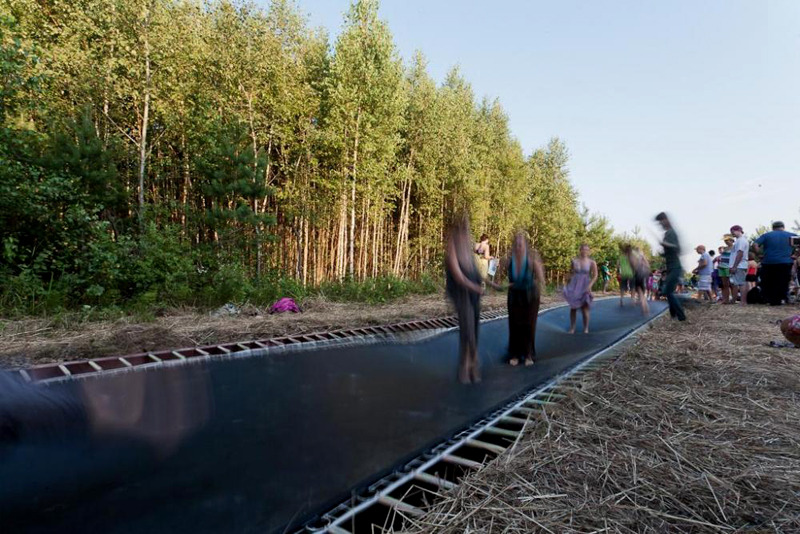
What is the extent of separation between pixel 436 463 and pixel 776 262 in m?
8.71

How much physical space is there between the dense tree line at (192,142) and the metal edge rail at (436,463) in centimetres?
228

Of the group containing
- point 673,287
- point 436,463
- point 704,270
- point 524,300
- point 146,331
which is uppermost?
point 704,270

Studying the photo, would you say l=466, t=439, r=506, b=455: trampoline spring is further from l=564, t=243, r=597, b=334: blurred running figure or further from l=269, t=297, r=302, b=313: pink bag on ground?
l=269, t=297, r=302, b=313: pink bag on ground

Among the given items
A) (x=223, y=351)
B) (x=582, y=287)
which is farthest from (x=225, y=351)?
(x=582, y=287)

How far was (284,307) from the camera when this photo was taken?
655 centimetres

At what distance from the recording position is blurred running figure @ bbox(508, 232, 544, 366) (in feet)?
13.3

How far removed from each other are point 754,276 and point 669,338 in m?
6.68

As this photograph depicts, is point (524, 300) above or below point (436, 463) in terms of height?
above

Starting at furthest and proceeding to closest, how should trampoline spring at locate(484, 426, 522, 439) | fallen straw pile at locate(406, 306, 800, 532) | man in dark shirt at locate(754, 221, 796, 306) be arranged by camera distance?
1. man in dark shirt at locate(754, 221, 796, 306)
2. trampoline spring at locate(484, 426, 522, 439)
3. fallen straw pile at locate(406, 306, 800, 532)

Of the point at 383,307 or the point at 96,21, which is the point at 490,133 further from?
the point at 96,21

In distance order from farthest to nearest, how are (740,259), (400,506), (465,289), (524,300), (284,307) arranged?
(740,259) → (284,307) → (524,300) → (465,289) → (400,506)

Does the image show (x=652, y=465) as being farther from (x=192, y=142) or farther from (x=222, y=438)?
(x=192, y=142)

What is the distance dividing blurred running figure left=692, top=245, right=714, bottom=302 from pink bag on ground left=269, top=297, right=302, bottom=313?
9133 mm

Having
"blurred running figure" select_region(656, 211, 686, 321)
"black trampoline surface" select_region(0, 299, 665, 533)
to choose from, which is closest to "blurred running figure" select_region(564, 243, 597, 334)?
"blurred running figure" select_region(656, 211, 686, 321)
